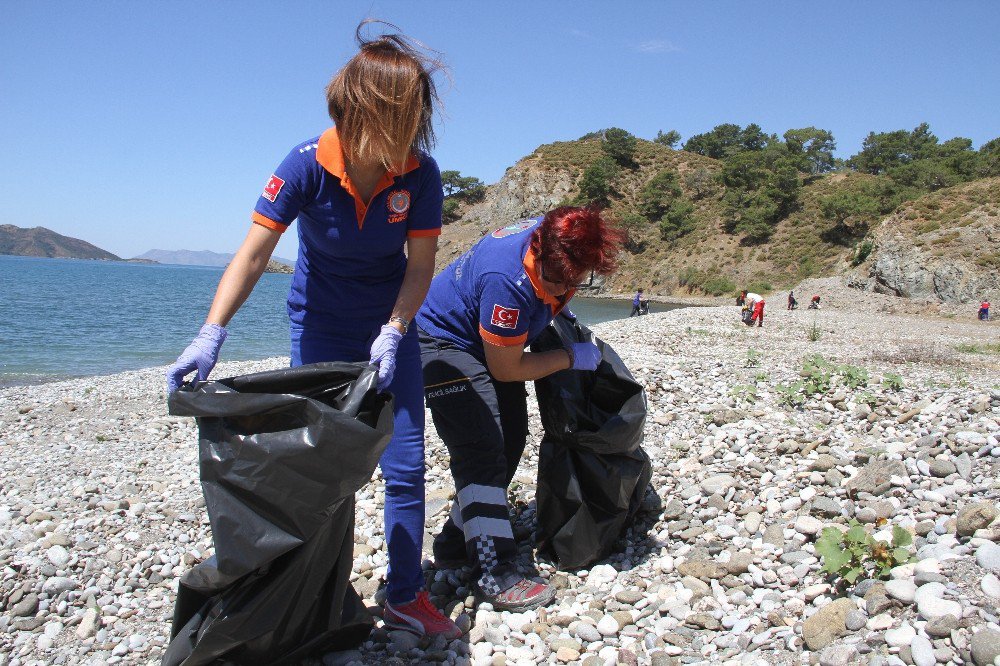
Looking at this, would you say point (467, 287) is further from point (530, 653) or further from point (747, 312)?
point (747, 312)

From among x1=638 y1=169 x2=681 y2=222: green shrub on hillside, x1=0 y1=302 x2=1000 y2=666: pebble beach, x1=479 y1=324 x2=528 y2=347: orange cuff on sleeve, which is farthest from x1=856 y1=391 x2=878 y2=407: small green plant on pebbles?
x1=638 y1=169 x2=681 y2=222: green shrub on hillside

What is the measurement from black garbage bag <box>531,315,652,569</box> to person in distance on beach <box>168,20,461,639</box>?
2.62 ft

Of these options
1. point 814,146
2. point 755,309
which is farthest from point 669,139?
point 755,309

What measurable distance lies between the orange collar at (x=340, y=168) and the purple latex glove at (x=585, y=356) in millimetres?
1245

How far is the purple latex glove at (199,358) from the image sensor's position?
2086 mm

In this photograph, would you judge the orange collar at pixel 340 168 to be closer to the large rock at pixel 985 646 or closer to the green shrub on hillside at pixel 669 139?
the large rock at pixel 985 646

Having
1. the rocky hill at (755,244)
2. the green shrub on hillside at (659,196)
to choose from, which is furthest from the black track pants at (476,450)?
the green shrub on hillside at (659,196)

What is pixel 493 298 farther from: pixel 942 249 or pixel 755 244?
pixel 755 244

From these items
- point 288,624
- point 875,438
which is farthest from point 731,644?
point 875,438

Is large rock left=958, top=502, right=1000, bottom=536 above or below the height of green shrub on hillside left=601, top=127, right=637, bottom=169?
below

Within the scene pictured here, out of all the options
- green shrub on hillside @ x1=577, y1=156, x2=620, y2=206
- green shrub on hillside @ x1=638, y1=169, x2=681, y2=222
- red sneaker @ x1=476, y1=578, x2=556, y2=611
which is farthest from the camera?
green shrub on hillside @ x1=577, y1=156, x2=620, y2=206

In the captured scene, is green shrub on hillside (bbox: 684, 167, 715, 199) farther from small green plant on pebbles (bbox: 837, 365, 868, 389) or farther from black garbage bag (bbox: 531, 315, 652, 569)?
black garbage bag (bbox: 531, 315, 652, 569)

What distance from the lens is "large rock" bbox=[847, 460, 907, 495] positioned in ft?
10.9

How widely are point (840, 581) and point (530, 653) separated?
1.23 meters
